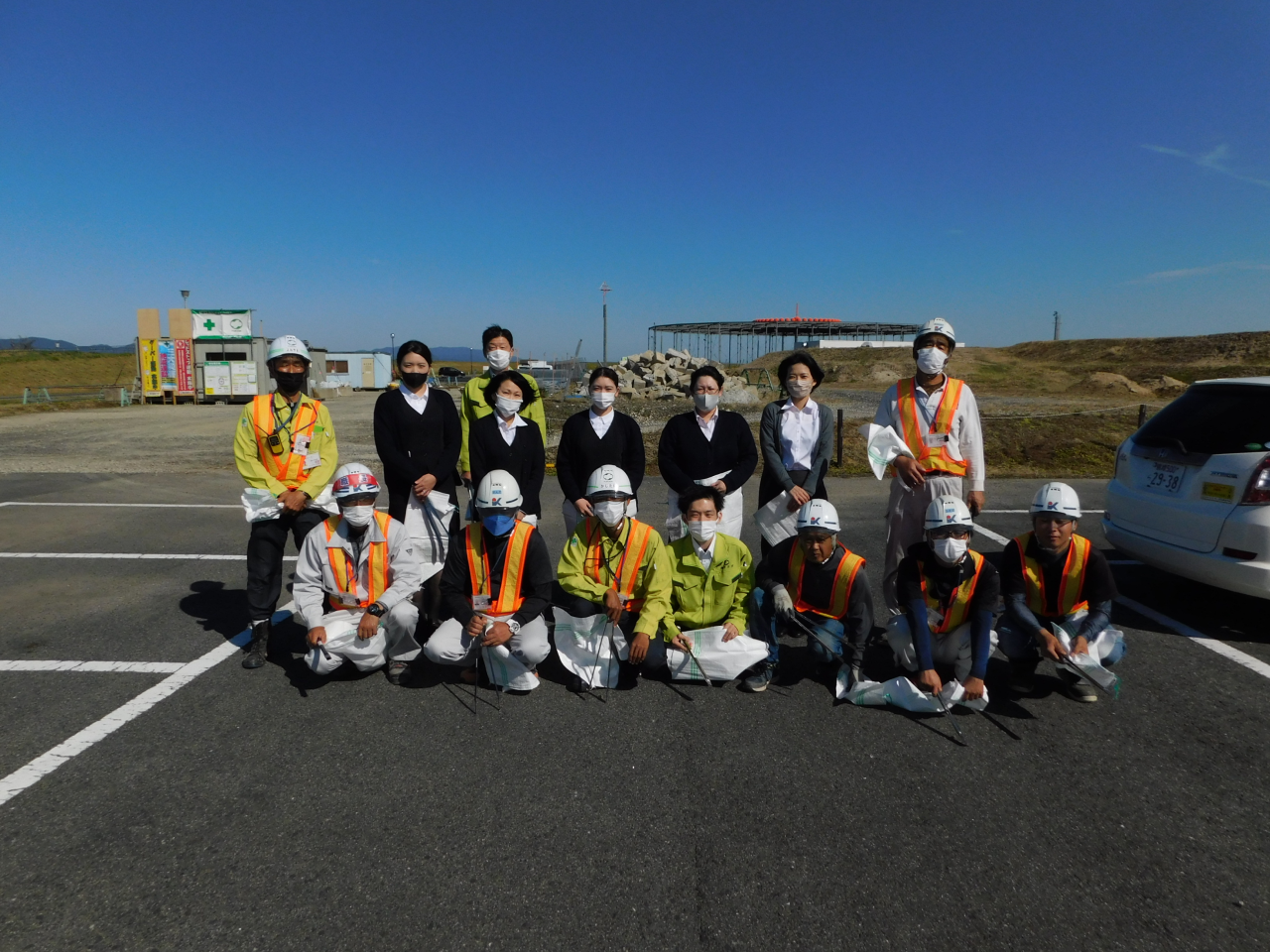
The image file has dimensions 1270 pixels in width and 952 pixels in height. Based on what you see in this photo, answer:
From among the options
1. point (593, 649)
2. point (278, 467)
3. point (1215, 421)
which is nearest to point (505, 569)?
point (593, 649)

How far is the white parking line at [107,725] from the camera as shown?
130 inches

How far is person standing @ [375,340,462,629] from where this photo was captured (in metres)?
4.91

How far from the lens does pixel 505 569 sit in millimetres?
Result: 4258

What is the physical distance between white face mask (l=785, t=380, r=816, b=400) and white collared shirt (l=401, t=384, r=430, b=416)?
243 centimetres

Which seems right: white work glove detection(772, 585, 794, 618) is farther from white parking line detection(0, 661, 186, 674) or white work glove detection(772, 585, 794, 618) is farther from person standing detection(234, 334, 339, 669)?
white parking line detection(0, 661, 186, 674)

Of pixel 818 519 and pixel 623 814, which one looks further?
pixel 818 519

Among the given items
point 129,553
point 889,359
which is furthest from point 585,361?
point 129,553

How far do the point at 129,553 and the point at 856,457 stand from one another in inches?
428

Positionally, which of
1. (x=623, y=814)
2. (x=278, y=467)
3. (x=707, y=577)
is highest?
(x=278, y=467)

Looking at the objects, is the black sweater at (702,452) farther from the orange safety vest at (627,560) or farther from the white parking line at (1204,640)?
the white parking line at (1204,640)

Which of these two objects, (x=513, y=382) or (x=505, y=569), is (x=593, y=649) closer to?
(x=505, y=569)

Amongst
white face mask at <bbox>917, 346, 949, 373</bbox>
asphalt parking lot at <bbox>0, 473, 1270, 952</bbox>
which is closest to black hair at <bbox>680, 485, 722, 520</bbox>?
asphalt parking lot at <bbox>0, 473, 1270, 952</bbox>

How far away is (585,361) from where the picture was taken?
4534 centimetres

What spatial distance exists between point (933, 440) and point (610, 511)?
6.89 feet
